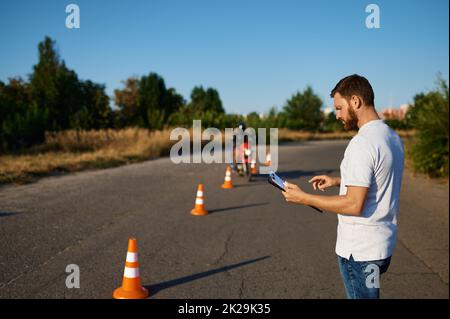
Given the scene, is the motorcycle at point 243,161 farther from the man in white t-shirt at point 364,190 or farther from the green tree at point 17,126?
the man in white t-shirt at point 364,190

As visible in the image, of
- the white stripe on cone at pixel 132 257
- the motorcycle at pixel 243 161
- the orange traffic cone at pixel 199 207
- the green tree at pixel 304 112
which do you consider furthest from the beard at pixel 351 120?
the green tree at pixel 304 112

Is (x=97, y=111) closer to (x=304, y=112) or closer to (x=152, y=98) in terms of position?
(x=152, y=98)

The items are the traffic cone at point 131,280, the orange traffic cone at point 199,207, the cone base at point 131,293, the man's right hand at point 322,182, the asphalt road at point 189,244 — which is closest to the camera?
the man's right hand at point 322,182

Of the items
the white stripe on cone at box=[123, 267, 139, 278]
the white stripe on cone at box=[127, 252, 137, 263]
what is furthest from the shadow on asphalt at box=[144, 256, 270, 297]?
the white stripe on cone at box=[127, 252, 137, 263]

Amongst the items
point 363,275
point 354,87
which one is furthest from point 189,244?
point 354,87

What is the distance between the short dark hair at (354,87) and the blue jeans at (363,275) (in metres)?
0.91

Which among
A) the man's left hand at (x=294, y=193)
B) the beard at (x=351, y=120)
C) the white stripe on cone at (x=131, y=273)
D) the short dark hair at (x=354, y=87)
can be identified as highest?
the short dark hair at (x=354, y=87)

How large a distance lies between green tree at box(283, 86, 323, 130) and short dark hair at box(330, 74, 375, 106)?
1290 inches

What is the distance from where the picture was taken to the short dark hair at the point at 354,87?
1.82 m

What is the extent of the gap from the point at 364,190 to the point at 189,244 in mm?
5046

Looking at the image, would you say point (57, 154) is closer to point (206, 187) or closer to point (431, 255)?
point (206, 187)

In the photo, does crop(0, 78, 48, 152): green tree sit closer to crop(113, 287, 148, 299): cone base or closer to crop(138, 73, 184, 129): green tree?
crop(113, 287, 148, 299): cone base

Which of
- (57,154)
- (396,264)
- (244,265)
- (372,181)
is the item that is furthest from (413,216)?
(57,154)

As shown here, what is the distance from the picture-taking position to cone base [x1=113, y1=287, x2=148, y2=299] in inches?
176
